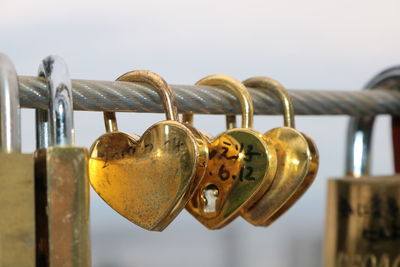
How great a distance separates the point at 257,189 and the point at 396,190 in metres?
0.26

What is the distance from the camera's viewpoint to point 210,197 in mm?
590

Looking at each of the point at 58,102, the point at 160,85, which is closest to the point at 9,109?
the point at 58,102

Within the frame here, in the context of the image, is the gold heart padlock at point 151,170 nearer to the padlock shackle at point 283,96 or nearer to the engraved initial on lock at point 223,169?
the engraved initial on lock at point 223,169

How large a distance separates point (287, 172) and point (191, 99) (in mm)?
87

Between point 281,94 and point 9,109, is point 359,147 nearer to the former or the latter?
point 281,94

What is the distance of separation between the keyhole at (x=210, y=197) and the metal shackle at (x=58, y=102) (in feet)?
0.43

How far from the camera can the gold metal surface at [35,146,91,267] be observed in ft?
1.48

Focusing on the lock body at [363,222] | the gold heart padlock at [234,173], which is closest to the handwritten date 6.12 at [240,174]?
the gold heart padlock at [234,173]

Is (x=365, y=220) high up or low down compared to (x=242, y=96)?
down

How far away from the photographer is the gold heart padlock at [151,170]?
20.6 inches

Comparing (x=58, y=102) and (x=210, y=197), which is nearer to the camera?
(x=58, y=102)

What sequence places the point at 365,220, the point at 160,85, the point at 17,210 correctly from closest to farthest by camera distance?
the point at 17,210 → the point at 160,85 → the point at 365,220

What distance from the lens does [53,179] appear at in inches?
17.7

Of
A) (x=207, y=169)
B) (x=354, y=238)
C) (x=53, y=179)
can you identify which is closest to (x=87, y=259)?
(x=53, y=179)
